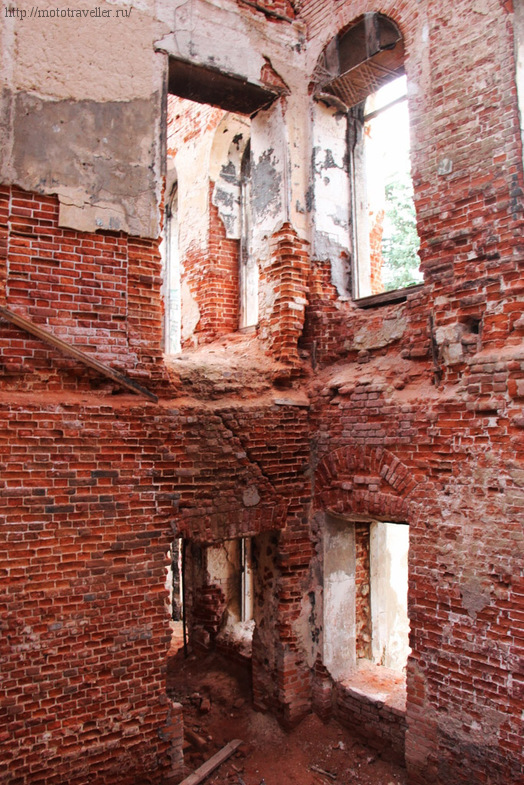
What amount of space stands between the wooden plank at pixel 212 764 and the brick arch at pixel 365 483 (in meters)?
2.27

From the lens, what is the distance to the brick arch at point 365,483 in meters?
4.59

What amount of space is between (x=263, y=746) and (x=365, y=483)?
262cm

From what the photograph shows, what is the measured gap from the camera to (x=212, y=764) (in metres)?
4.72

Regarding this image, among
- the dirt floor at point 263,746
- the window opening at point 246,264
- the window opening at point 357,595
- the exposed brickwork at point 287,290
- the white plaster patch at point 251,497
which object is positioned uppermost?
the window opening at point 246,264

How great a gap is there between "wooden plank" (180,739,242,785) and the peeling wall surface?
24cm

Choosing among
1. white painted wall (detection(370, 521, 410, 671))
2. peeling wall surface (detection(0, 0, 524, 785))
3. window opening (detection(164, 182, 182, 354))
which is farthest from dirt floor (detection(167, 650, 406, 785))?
window opening (detection(164, 182, 182, 354))

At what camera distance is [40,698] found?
383 centimetres

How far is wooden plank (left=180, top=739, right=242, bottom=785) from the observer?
4.49 m

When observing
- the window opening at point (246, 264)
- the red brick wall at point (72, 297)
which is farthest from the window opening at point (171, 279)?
the red brick wall at point (72, 297)

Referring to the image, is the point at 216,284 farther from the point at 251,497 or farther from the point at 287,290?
the point at 251,497

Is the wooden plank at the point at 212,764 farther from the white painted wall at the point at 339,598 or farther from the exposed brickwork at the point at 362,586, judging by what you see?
the exposed brickwork at the point at 362,586

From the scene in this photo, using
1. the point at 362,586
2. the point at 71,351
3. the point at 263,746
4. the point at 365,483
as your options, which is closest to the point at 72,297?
the point at 71,351

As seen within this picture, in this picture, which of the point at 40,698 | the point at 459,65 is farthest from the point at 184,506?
the point at 459,65

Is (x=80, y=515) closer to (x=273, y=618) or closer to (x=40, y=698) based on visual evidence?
(x=40, y=698)
